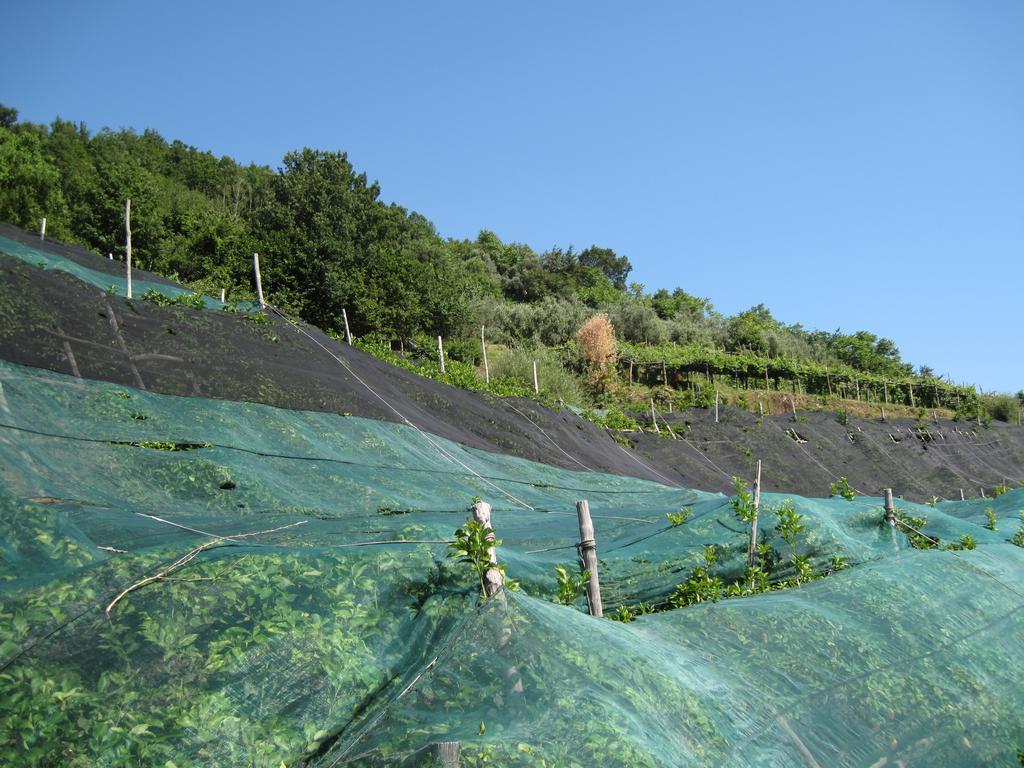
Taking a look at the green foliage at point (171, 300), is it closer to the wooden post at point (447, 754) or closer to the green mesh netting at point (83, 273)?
the green mesh netting at point (83, 273)

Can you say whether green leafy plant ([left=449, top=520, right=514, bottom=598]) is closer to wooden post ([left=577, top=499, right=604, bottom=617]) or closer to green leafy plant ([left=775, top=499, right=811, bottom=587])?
wooden post ([left=577, top=499, right=604, bottom=617])

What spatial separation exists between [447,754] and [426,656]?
0.71m

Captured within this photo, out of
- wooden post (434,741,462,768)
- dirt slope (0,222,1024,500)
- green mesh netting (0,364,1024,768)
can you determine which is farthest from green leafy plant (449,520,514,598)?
dirt slope (0,222,1024,500)

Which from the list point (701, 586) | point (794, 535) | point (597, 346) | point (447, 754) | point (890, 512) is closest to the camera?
point (447, 754)

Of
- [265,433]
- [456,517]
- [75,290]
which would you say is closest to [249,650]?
[456,517]

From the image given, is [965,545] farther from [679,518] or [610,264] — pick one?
[610,264]

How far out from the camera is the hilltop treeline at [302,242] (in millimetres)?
23469

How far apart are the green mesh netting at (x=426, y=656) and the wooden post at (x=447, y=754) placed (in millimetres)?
47

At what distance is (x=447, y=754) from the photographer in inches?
92.3

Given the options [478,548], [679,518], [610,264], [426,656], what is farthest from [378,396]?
[610,264]

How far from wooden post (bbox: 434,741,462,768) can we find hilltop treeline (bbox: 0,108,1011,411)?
61.4 feet

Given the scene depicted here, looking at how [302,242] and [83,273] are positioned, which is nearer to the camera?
[83,273]

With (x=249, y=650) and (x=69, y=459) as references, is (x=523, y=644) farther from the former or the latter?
A: (x=69, y=459)

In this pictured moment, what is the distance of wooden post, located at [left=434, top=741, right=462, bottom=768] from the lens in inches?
92.0
